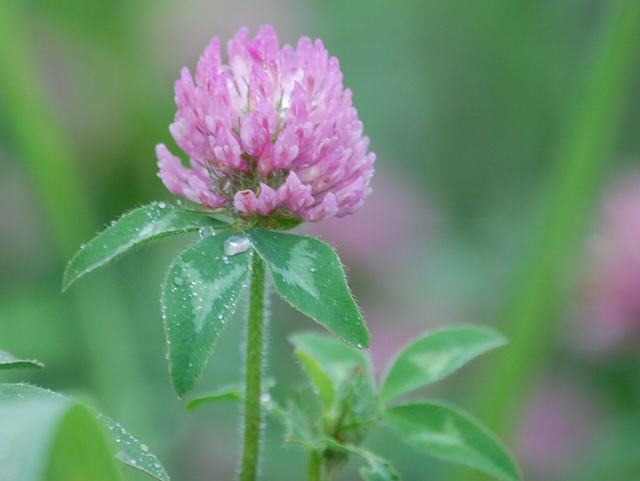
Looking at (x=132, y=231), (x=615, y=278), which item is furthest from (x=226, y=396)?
(x=615, y=278)

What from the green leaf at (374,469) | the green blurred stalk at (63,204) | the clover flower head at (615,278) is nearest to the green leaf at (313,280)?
the green leaf at (374,469)

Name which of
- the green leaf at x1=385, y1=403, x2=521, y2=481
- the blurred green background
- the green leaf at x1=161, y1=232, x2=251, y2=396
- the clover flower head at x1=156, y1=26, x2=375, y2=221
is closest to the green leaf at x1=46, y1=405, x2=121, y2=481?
the green leaf at x1=161, y1=232, x2=251, y2=396

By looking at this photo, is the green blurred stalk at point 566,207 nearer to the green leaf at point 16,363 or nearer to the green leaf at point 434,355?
the green leaf at point 434,355

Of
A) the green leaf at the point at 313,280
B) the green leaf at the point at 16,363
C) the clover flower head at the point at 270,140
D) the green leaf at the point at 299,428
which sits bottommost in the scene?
the green leaf at the point at 16,363

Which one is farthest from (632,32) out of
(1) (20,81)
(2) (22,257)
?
(2) (22,257)

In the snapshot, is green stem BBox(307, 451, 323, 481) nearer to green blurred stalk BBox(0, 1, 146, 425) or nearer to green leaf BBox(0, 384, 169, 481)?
green leaf BBox(0, 384, 169, 481)

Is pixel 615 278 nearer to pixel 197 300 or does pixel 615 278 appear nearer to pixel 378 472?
pixel 378 472
